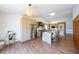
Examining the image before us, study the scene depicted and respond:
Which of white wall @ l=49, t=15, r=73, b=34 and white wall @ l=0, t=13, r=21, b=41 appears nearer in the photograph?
white wall @ l=0, t=13, r=21, b=41

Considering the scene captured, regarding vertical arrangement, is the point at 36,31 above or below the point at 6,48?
above

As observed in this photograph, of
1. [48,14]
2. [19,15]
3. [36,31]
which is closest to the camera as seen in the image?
[19,15]

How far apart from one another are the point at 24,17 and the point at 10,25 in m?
0.71

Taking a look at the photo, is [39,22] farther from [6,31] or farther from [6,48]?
[6,48]

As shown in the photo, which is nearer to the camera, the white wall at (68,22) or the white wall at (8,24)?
the white wall at (8,24)

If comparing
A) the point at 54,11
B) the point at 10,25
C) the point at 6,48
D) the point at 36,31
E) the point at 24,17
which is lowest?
the point at 6,48

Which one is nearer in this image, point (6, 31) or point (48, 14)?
point (6, 31)

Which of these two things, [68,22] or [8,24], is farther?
[68,22]

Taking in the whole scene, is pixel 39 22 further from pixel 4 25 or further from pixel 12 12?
pixel 4 25

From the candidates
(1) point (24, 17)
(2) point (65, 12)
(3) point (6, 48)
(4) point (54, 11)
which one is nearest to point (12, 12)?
(1) point (24, 17)
